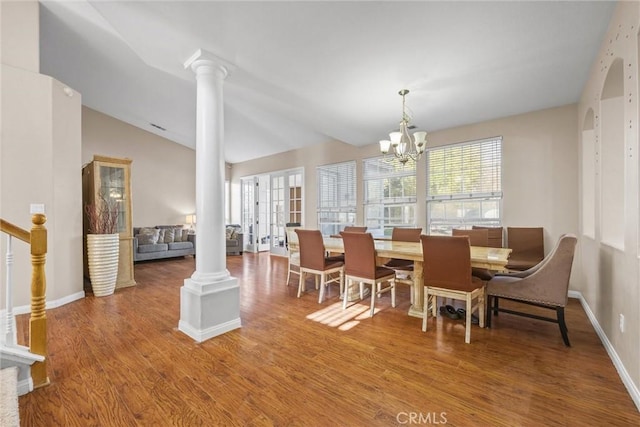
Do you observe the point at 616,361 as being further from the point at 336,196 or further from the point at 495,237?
the point at 336,196

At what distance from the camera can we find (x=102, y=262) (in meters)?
3.78

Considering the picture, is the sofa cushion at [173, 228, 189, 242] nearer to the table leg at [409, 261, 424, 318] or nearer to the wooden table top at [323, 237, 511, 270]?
the wooden table top at [323, 237, 511, 270]

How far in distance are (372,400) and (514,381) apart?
100 cm

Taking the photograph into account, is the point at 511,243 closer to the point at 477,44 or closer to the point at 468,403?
the point at 477,44

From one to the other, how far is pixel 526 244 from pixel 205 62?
15.0ft

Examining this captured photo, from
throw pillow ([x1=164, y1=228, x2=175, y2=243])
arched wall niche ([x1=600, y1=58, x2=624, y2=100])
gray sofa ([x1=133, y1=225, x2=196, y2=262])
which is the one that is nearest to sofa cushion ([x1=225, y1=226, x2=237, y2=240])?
gray sofa ([x1=133, y1=225, x2=196, y2=262])

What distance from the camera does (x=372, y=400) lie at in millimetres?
1687

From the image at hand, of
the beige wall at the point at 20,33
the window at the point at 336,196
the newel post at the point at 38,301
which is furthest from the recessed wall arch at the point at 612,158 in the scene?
the beige wall at the point at 20,33

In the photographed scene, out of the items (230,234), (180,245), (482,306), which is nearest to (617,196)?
(482,306)

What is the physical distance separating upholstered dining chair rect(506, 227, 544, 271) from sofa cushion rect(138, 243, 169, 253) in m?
6.83

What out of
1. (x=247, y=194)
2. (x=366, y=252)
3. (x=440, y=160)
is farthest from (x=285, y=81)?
(x=247, y=194)

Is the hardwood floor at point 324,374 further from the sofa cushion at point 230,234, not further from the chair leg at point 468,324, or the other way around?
the sofa cushion at point 230,234

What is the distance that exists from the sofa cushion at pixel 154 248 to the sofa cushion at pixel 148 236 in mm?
114

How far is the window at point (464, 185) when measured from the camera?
4.26 metres
